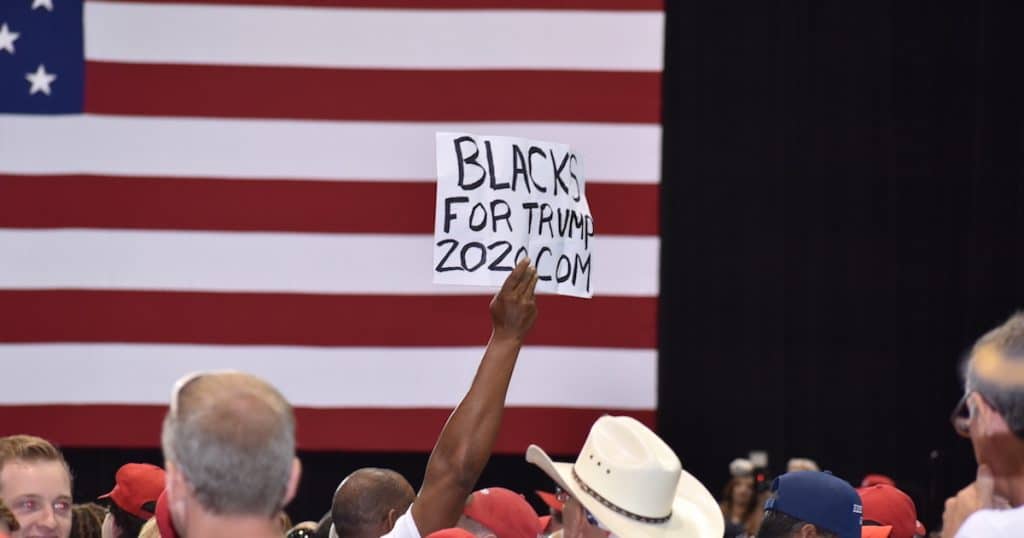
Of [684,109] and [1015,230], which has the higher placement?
[684,109]

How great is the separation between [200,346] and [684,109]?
249 cm

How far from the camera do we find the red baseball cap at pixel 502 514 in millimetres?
3855

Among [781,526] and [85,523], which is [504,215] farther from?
[85,523]

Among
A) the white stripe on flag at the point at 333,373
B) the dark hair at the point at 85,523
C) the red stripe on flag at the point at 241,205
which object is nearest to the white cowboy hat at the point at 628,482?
the dark hair at the point at 85,523

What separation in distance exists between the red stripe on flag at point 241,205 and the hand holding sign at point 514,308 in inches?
164

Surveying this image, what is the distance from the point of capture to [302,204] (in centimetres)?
716

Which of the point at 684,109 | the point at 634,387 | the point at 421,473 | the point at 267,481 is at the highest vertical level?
the point at 684,109

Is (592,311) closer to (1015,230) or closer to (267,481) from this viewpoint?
(1015,230)

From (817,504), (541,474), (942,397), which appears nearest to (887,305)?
(942,397)

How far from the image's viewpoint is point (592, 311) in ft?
23.2

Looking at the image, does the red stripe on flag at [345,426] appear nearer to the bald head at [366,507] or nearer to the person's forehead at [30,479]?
the person's forehead at [30,479]

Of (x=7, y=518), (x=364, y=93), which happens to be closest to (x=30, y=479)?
(x=7, y=518)

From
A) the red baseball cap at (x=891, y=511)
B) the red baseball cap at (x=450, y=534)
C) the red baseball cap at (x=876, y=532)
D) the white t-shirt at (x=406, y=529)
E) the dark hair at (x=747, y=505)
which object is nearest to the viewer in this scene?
the red baseball cap at (x=450, y=534)

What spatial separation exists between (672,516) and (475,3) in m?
4.67
